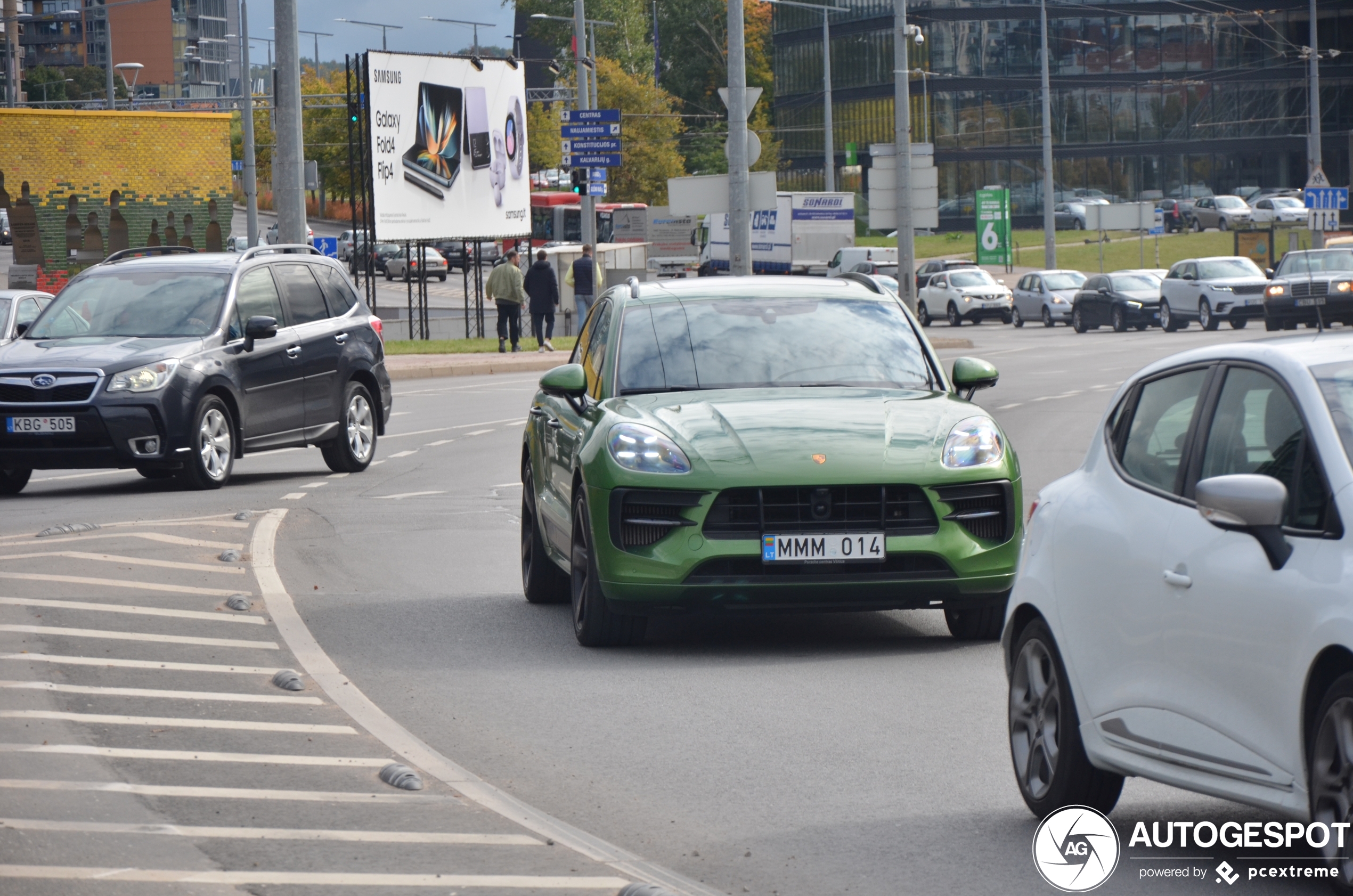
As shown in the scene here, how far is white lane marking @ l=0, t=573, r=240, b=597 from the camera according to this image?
10.6 metres

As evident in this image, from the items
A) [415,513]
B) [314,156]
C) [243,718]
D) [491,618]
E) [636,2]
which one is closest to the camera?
[243,718]

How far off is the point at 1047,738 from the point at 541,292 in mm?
34022

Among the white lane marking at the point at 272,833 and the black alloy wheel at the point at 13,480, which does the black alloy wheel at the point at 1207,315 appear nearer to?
the black alloy wheel at the point at 13,480

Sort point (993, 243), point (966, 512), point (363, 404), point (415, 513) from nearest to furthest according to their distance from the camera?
1. point (966, 512)
2. point (415, 513)
3. point (363, 404)
4. point (993, 243)

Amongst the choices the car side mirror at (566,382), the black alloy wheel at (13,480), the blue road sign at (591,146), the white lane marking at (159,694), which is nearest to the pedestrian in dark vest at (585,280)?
the blue road sign at (591,146)

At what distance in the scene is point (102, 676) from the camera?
813 cm

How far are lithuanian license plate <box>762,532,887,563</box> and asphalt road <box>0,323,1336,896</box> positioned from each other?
1.46 feet

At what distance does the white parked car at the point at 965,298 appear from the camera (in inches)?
2346

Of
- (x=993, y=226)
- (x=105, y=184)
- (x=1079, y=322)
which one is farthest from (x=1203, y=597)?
(x=993, y=226)

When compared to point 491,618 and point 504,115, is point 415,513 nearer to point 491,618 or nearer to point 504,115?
point 491,618

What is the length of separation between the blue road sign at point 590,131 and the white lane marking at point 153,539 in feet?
118

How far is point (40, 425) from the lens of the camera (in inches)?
628

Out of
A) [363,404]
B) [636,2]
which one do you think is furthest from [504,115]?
[636,2]

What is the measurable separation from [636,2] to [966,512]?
124 metres
